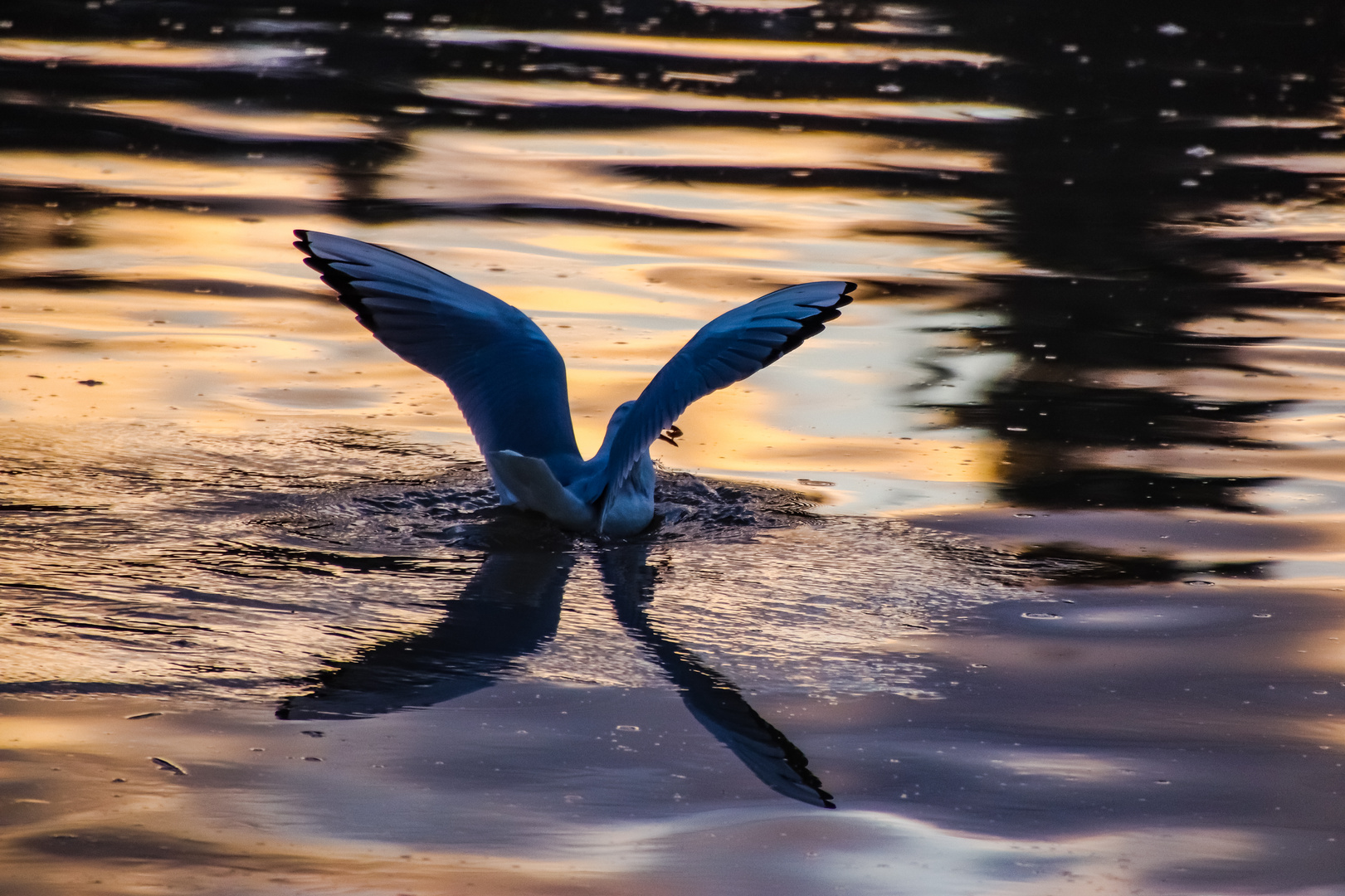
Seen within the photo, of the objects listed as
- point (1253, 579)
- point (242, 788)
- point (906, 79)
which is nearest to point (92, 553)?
point (242, 788)

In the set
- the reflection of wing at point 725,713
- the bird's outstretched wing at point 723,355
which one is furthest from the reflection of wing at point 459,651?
the bird's outstretched wing at point 723,355

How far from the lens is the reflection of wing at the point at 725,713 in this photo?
376 cm

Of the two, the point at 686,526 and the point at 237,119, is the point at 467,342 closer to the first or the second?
the point at 686,526

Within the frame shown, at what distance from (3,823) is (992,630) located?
2.45m

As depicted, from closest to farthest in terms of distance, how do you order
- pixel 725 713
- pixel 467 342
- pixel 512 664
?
pixel 725 713 → pixel 512 664 → pixel 467 342

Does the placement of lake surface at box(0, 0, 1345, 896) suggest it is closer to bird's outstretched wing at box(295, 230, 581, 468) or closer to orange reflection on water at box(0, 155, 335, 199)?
orange reflection on water at box(0, 155, 335, 199)

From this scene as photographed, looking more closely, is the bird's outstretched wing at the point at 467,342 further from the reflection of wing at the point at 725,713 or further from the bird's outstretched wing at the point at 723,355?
the reflection of wing at the point at 725,713

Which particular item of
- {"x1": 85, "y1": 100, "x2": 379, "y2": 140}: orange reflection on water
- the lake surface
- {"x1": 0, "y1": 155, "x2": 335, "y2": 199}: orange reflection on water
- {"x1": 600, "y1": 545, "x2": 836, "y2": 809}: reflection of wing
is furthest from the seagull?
{"x1": 85, "y1": 100, "x2": 379, "y2": 140}: orange reflection on water

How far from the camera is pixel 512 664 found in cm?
427

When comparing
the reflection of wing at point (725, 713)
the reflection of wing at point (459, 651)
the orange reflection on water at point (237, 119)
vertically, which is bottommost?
the reflection of wing at point (725, 713)

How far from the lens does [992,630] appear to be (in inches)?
181

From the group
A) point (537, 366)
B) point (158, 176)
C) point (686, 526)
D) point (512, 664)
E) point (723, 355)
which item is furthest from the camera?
point (158, 176)

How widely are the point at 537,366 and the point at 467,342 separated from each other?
0.27 m

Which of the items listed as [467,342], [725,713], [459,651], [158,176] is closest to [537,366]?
[467,342]
